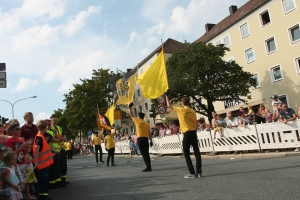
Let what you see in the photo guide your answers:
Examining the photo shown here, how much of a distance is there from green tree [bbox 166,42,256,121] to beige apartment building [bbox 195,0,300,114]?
9.71 ft

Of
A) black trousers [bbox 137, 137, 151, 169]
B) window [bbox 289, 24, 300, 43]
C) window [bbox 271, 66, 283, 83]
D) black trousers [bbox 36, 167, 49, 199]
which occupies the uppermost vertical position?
window [bbox 289, 24, 300, 43]

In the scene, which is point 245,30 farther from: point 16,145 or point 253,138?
point 16,145

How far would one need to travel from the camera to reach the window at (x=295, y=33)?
1306 inches

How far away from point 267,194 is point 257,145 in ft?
25.5

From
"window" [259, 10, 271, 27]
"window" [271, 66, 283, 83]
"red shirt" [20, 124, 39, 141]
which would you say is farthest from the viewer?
"window" [259, 10, 271, 27]

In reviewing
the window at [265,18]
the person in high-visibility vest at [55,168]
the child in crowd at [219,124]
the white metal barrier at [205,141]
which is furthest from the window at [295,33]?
the person in high-visibility vest at [55,168]

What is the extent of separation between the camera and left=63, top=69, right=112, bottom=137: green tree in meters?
58.8

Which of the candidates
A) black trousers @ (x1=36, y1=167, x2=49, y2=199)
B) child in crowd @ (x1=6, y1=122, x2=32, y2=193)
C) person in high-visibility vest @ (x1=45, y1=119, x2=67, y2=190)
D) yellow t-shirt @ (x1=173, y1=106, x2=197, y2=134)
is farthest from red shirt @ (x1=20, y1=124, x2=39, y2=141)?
yellow t-shirt @ (x1=173, y1=106, x2=197, y2=134)

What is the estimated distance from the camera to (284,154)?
11.0m

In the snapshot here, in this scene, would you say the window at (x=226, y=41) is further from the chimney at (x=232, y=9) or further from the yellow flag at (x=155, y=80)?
the yellow flag at (x=155, y=80)

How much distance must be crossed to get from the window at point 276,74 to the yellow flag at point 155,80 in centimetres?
2867

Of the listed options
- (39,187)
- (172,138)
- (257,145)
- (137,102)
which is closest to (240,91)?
(172,138)

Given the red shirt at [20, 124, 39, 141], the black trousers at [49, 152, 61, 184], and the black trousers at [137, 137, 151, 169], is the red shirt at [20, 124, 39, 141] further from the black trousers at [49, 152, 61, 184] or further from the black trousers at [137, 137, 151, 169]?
the black trousers at [137, 137, 151, 169]

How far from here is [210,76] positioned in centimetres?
3597
